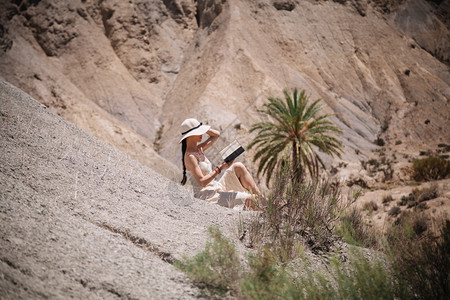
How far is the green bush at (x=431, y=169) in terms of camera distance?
81.3 ft

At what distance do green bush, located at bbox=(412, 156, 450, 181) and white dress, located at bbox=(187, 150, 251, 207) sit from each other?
22644mm

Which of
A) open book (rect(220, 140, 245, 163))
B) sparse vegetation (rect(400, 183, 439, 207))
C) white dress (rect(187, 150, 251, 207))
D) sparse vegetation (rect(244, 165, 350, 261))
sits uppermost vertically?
sparse vegetation (rect(244, 165, 350, 261))

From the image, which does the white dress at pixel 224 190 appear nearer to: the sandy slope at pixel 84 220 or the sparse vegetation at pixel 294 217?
the sandy slope at pixel 84 220

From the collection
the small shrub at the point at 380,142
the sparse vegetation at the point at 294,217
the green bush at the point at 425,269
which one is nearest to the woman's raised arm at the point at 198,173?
the sparse vegetation at the point at 294,217

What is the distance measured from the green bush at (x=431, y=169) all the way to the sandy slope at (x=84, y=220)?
23208 mm

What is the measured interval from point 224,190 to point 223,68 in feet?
88.7

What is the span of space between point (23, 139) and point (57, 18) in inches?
1266

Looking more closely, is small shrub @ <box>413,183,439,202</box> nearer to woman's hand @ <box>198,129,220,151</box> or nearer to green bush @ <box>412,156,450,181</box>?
green bush @ <box>412,156,450,181</box>

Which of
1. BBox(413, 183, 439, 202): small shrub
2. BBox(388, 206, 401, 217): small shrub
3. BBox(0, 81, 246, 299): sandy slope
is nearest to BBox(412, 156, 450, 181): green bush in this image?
BBox(413, 183, 439, 202): small shrub

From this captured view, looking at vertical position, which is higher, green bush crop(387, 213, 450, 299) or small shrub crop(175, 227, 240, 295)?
green bush crop(387, 213, 450, 299)

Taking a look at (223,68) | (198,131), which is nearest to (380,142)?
(223,68)

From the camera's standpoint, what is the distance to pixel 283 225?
460 centimetres

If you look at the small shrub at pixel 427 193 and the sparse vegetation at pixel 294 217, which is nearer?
the sparse vegetation at pixel 294 217

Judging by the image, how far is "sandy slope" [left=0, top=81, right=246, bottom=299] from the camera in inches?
116
